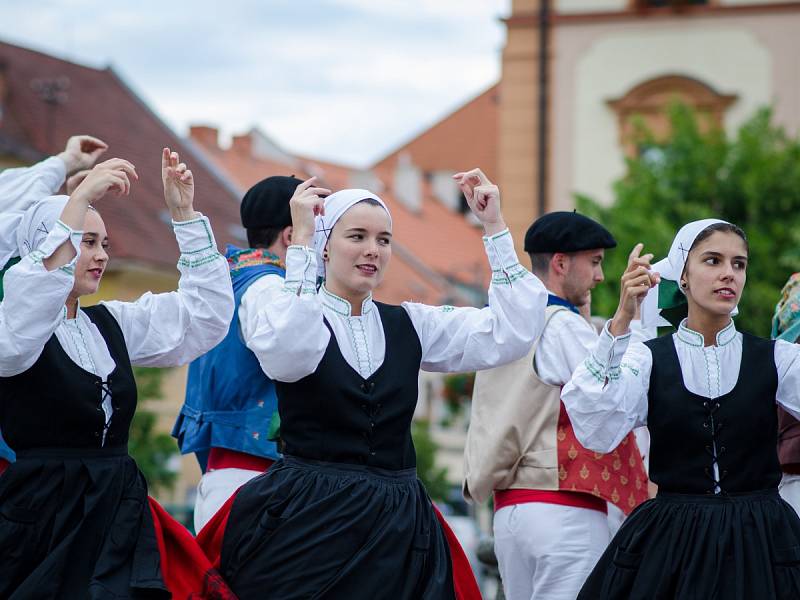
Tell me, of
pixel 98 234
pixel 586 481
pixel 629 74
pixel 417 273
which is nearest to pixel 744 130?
pixel 629 74

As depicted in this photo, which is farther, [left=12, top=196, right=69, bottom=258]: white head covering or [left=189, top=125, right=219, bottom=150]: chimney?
[left=189, top=125, right=219, bottom=150]: chimney

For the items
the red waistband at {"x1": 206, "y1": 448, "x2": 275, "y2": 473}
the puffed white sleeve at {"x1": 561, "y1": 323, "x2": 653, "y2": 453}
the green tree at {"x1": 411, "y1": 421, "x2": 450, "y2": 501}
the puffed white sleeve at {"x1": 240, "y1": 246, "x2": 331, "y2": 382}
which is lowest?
the green tree at {"x1": 411, "y1": 421, "x2": 450, "y2": 501}

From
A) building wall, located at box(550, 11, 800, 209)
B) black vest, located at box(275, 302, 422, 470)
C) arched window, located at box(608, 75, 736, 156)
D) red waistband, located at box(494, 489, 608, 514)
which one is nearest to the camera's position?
black vest, located at box(275, 302, 422, 470)

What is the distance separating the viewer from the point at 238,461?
5.89 m

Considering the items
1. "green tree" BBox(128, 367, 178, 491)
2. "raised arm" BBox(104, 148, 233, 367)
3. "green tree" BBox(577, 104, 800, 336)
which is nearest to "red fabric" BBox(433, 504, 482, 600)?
"raised arm" BBox(104, 148, 233, 367)

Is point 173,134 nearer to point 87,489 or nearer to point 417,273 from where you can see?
point 417,273

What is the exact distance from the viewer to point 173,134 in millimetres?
32719

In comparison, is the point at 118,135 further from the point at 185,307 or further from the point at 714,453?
the point at 714,453

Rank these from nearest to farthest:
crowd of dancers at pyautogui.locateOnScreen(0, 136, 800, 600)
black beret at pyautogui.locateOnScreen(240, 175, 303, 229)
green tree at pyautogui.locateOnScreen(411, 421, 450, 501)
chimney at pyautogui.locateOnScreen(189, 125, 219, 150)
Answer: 1. crowd of dancers at pyautogui.locateOnScreen(0, 136, 800, 600)
2. black beret at pyautogui.locateOnScreen(240, 175, 303, 229)
3. green tree at pyautogui.locateOnScreen(411, 421, 450, 501)
4. chimney at pyautogui.locateOnScreen(189, 125, 219, 150)

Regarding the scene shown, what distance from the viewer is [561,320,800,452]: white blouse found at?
16.3ft

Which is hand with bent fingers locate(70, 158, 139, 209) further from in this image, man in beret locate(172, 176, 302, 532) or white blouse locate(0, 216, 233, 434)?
man in beret locate(172, 176, 302, 532)

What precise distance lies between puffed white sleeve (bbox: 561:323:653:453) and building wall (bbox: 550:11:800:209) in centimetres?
1868

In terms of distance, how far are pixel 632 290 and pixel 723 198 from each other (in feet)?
44.6

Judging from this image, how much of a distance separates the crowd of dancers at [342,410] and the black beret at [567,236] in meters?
0.73
